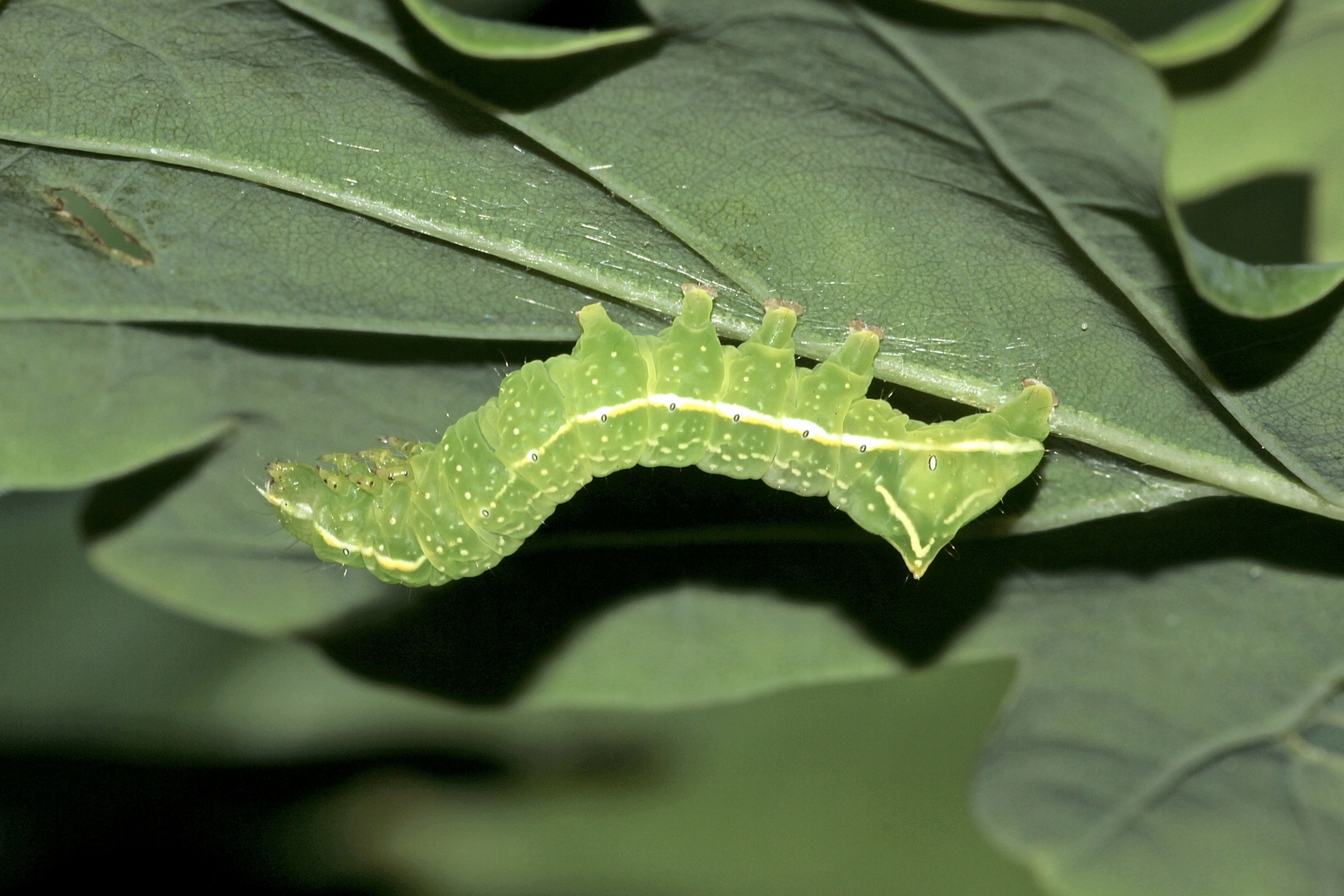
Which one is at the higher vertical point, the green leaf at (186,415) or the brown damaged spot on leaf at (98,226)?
the brown damaged spot on leaf at (98,226)

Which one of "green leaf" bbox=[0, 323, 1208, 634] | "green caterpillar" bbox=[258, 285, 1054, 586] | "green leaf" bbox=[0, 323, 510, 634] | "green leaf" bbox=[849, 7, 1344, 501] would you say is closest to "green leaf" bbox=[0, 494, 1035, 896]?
"green leaf" bbox=[0, 323, 510, 634]

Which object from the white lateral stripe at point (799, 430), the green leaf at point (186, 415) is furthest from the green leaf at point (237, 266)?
the white lateral stripe at point (799, 430)

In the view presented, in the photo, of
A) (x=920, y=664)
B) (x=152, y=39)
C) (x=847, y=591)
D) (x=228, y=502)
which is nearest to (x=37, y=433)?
(x=228, y=502)

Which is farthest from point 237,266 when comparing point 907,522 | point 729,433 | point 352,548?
point 907,522

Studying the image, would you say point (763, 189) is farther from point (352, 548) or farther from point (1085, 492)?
point (352, 548)

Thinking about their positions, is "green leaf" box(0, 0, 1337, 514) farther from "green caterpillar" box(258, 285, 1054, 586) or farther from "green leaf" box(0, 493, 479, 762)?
"green leaf" box(0, 493, 479, 762)

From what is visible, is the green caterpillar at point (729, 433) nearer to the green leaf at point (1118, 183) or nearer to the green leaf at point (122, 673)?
the green leaf at point (1118, 183)
